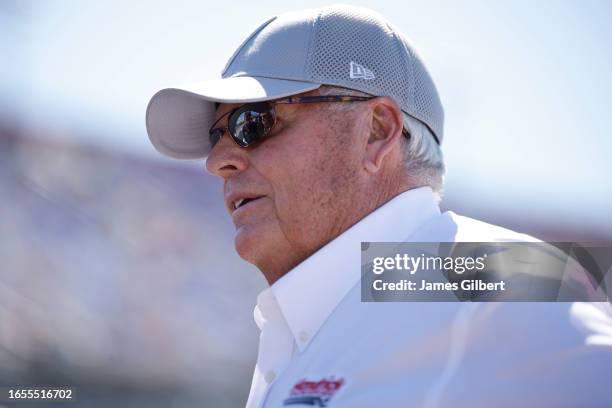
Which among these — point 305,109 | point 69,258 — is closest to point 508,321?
point 305,109

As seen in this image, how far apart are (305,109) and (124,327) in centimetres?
549

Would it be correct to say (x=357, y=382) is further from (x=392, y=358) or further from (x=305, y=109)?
(x=305, y=109)

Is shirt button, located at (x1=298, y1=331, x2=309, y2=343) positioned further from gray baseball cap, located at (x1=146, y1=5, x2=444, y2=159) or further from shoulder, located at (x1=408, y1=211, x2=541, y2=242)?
gray baseball cap, located at (x1=146, y1=5, x2=444, y2=159)

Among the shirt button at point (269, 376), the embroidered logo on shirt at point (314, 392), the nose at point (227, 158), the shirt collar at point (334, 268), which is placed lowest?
the shirt button at point (269, 376)

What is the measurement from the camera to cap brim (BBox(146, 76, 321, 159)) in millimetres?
1655

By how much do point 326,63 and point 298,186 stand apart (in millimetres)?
301

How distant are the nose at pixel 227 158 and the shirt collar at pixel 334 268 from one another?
310mm

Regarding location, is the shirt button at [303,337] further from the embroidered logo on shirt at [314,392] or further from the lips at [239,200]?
the lips at [239,200]

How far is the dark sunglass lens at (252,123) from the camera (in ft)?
5.61

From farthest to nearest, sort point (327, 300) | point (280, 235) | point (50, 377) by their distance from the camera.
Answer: point (50, 377), point (280, 235), point (327, 300)

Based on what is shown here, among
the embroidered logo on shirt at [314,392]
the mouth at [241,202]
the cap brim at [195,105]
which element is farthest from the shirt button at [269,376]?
the cap brim at [195,105]

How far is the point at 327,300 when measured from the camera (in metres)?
1.57

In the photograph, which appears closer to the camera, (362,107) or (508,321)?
(508,321)

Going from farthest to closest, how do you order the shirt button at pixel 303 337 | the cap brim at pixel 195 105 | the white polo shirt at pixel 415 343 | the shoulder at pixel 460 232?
the cap brim at pixel 195 105, the shirt button at pixel 303 337, the shoulder at pixel 460 232, the white polo shirt at pixel 415 343
